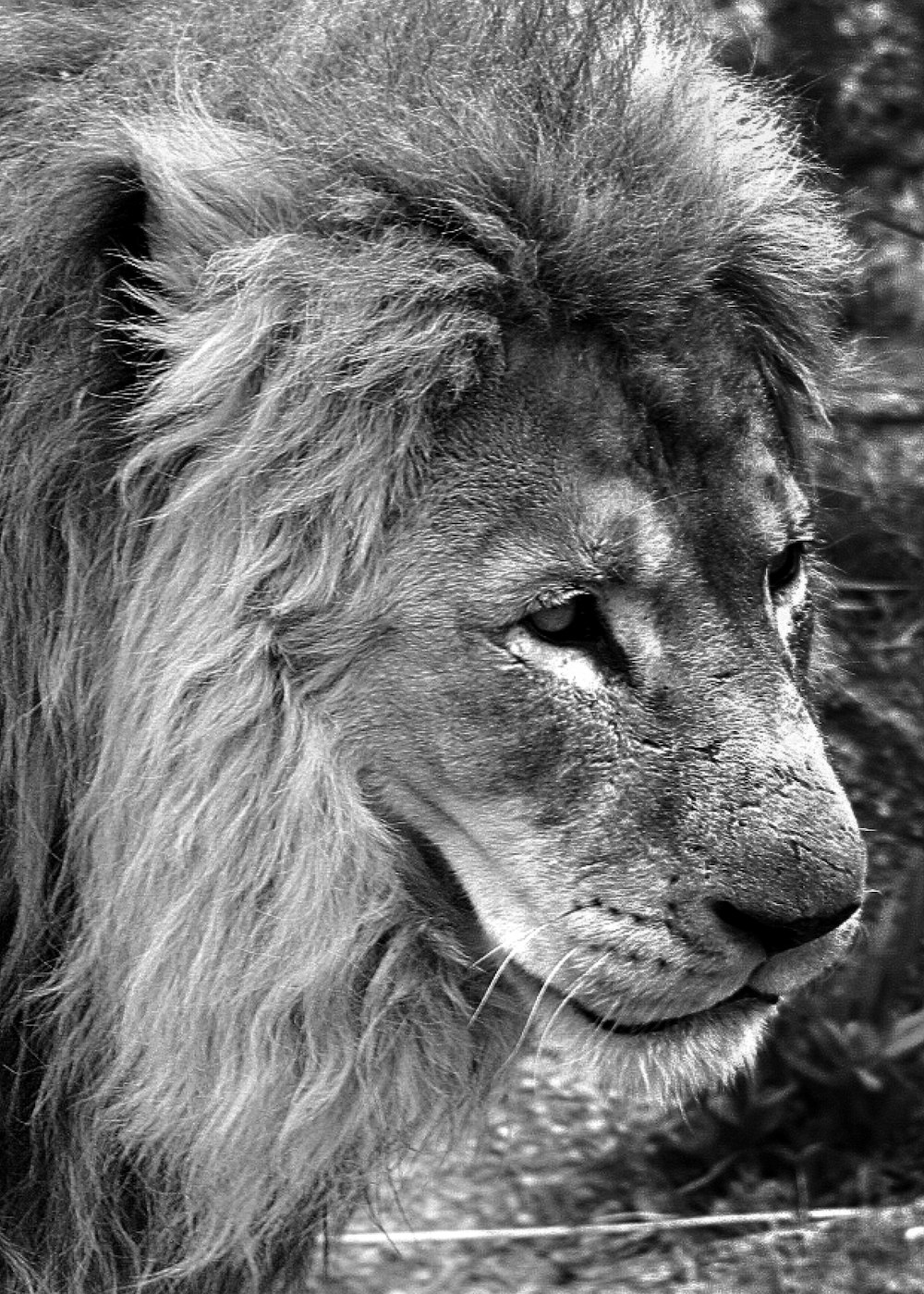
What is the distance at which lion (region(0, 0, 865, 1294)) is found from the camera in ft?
6.69

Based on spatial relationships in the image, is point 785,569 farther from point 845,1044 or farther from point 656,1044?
point 845,1044

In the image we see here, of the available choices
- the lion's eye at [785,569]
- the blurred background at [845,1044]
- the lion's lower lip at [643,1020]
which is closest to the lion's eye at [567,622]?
the lion's eye at [785,569]

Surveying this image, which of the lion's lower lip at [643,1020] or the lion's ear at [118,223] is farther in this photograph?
the lion's lower lip at [643,1020]

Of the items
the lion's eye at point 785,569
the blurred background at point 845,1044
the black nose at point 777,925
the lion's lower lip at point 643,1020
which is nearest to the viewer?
the black nose at point 777,925

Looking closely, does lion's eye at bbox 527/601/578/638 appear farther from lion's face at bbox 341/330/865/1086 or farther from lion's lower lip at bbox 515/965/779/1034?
lion's lower lip at bbox 515/965/779/1034

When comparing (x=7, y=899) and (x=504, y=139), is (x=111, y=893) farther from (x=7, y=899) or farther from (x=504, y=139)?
(x=504, y=139)

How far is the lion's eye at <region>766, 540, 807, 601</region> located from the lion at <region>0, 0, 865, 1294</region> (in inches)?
2.2

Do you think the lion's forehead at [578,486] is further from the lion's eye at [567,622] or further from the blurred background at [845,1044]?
the blurred background at [845,1044]

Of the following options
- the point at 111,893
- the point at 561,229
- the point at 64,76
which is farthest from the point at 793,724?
the point at 64,76

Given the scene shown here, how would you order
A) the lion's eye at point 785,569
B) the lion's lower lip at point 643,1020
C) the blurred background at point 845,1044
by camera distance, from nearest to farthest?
1. the lion's lower lip at point 643,1020
2. the lion's eye at point 785,569
3. the blurred background at point 845,1044

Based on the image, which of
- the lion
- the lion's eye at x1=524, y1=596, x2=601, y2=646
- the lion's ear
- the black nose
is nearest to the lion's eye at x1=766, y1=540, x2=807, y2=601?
the lion

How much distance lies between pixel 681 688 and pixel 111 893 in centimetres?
64

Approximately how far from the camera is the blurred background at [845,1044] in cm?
372

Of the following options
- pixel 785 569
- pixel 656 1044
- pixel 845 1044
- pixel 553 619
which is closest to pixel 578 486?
pixel 553 619
